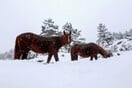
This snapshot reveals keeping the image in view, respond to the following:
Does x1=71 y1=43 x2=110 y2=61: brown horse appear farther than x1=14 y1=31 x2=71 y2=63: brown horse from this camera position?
Yes

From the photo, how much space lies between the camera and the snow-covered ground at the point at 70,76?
8492 mm

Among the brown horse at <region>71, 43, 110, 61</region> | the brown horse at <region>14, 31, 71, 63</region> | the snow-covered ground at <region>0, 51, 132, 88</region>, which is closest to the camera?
the snow-covered ground at <region>0, 51, 132, 88</region>

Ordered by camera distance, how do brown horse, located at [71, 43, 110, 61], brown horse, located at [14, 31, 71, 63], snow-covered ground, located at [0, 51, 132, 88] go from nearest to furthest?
1. snow-covered ground, located at [0, 51, 132, 88]
2. brown horse, located at [14, 31, 71, 63]
3. brown horse, located at [71, 43, 110, 61]

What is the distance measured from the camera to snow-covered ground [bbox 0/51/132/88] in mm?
8492

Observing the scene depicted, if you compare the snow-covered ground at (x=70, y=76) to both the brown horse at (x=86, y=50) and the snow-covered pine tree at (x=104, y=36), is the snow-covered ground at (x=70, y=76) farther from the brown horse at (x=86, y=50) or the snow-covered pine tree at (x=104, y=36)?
the snow-covered pine tree at (x=104, y=36)

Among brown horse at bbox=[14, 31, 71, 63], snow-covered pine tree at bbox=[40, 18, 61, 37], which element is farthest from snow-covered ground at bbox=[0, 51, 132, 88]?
snow-covered pine tree at bbox=[40, 18, 61, 37]

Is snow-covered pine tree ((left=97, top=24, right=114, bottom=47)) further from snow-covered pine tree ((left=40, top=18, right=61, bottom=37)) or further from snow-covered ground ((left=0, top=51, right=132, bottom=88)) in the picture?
snow-covered ground ((left=0, top=51, right=132, bottom=88))

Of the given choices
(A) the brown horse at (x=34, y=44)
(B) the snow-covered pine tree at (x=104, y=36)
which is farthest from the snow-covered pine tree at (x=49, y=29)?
(A) the brown horse at (x=34, y=44)

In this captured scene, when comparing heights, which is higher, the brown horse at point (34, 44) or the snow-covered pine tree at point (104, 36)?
the brown horse at point (34, 44)

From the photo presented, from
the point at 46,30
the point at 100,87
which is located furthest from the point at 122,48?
the point at 100,87

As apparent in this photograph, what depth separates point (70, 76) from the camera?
946 centimetres

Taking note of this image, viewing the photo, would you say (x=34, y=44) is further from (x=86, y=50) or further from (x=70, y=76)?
(x=86, y=50)

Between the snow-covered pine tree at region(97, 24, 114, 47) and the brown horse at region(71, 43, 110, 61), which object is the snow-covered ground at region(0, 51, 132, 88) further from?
the snow-covered pine tree at region(97, 24, 114, 47)

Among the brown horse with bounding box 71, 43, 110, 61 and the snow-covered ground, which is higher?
the snow-covered ground
